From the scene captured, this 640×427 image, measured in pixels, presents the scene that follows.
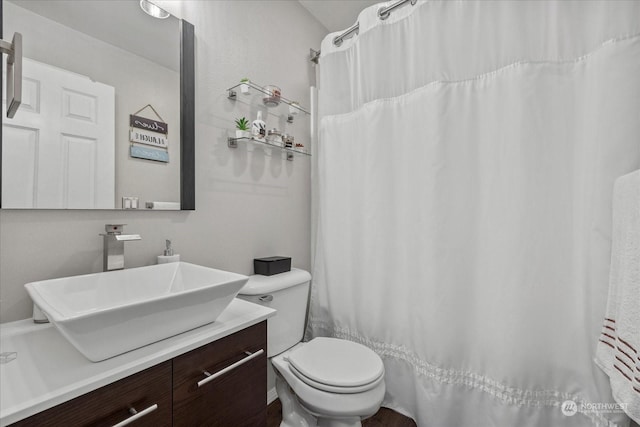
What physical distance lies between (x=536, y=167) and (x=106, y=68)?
176 cm

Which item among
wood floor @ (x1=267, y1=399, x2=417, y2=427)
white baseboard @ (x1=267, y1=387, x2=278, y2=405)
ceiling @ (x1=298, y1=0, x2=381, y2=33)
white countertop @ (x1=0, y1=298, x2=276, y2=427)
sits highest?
ceiling @ (x1=298, y1=0, x2=381, y2=33)

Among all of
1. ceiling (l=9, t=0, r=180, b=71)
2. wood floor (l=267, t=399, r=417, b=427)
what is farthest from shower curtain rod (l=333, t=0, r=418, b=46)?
wood floor (l=267, t=399, r=417, b=427)

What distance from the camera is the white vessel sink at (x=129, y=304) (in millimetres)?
657

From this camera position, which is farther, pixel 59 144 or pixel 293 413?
pixel 293 413

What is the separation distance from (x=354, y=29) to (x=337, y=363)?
1.83 m

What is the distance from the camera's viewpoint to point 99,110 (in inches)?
44.1

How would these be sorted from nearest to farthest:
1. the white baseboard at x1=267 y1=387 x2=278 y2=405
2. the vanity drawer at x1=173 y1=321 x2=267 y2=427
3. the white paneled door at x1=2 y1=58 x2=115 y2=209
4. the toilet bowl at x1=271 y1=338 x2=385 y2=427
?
1. the vanity drawer at x1=173 y1=321 x2=267 y2=427
2. the white paneled door at x1=2 y1=58 x2=115 y2=209
3. the toilet bowl at x1=271 y1=338 x2=385 y2=427
4. the white baseboard at x1=267 y1=387 x2=278 y2=405

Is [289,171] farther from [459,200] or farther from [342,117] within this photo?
[459,200]

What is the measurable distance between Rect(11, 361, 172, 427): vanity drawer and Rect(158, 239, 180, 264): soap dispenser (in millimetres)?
550

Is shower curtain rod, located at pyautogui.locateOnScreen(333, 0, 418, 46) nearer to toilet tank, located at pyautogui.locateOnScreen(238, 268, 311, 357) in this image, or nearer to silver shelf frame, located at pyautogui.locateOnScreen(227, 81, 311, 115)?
silver shelf frame, located at pyautogui.locateOnScreen(227, 81, 311, 115)

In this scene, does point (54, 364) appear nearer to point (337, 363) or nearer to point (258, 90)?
point (337, 363)

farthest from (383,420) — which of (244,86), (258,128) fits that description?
(244,86)

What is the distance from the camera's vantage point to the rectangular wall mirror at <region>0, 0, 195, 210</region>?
3.20ft

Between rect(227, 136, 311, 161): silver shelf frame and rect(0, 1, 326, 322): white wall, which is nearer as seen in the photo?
rect(0, 1, 326, 322): white wall
